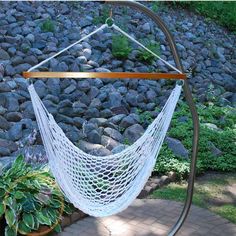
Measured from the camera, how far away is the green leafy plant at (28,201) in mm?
2562

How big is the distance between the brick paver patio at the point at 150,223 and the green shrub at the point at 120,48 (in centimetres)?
198

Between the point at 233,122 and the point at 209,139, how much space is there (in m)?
0.54

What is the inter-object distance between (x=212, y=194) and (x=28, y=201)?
53.3 inches

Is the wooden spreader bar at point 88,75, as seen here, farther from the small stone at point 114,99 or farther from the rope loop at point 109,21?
the small stone at point 114,99

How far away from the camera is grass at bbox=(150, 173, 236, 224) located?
322 cm

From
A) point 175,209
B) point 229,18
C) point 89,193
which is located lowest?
point 175,209

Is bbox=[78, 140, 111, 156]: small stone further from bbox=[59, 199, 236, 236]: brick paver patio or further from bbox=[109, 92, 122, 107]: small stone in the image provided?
bbox=[109, 92, 122, 107]: small stone

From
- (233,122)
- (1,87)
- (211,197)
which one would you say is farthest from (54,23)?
(211,197)

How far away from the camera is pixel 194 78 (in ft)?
17.2

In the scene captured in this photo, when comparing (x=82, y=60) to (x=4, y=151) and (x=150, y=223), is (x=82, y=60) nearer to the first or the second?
(x=4, y=151)

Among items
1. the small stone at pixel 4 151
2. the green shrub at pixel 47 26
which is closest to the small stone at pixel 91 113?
the small stone at pixel 4 151

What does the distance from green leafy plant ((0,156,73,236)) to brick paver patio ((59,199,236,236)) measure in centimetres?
14

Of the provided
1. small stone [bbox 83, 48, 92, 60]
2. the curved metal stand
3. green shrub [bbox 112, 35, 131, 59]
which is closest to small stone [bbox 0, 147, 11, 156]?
the curved metal stand

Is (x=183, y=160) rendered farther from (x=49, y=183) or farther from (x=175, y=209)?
(x=49, y=183)
